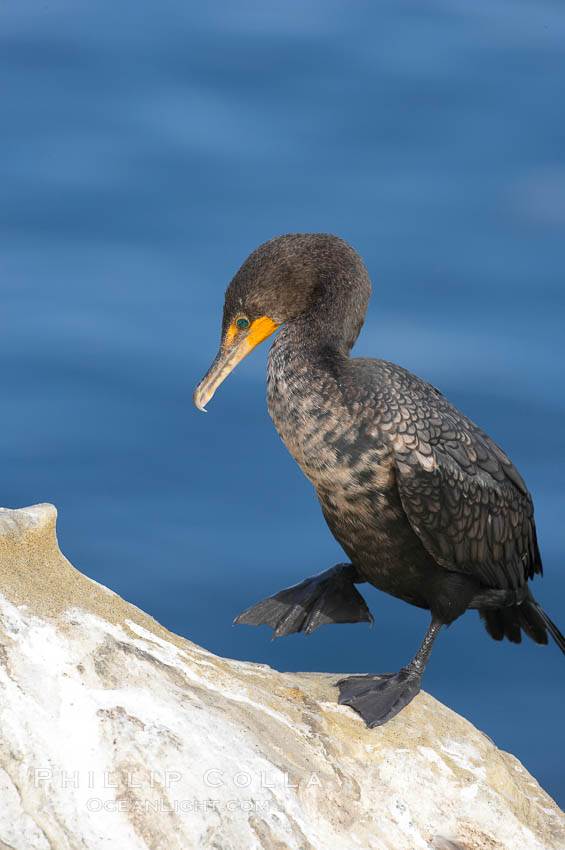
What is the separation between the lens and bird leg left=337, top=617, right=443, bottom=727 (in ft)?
11.8

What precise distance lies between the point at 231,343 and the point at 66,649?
53.3 inches

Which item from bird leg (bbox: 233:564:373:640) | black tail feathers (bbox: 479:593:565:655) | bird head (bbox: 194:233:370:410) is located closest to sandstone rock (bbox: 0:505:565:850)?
bird leg (bbox: 233:564:373:640)

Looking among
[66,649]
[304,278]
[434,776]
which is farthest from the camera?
[304,278]

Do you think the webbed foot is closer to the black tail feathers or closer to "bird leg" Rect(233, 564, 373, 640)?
"bird leg" Rect(233, 564, 373, 640)

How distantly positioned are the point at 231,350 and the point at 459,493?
0.93m

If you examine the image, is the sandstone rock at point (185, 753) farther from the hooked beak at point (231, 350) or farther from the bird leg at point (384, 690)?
the hooked beak at point (231, 350)

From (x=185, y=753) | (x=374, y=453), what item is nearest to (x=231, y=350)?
(x=374, y=453)

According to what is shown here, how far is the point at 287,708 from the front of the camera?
349 cm

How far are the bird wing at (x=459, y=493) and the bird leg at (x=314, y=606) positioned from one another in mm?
547

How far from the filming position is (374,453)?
3.72m

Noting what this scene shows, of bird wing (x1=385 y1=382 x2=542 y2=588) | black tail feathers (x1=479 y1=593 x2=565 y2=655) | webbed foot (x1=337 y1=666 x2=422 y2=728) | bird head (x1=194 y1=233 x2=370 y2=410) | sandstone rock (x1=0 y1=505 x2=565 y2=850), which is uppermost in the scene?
bird head (x1=194 y1=233 x2=370 y2=410)

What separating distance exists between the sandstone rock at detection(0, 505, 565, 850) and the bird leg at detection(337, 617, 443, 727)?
4 centimetres

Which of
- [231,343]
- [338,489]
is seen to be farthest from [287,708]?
[231,343]

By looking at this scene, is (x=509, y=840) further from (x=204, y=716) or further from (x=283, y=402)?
(x=283, y=402)
